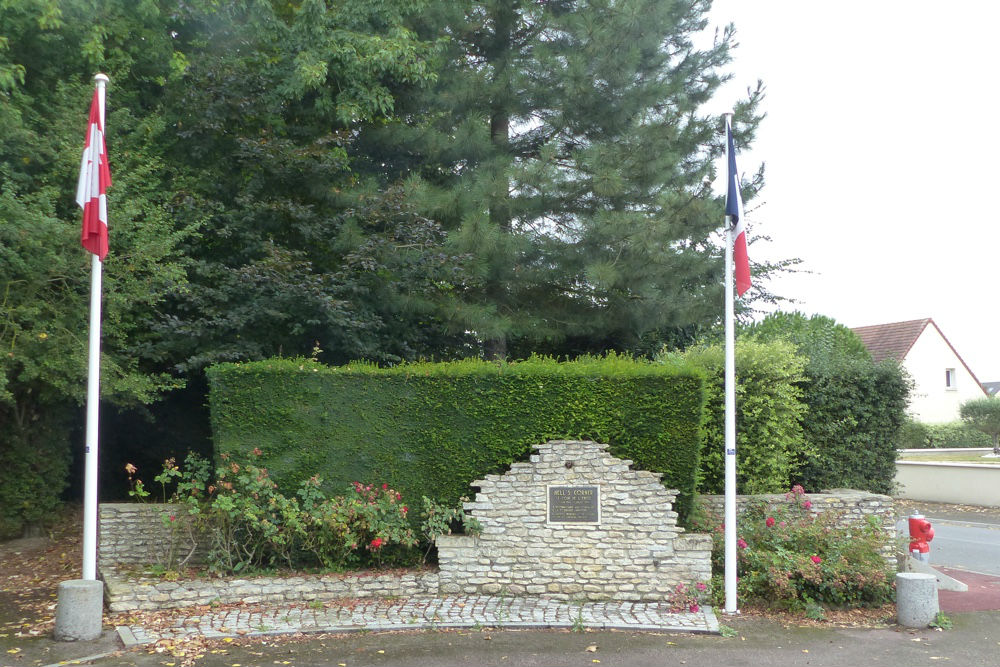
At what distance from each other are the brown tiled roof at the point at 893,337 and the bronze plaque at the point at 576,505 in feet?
109

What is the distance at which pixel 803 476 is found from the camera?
1238cm

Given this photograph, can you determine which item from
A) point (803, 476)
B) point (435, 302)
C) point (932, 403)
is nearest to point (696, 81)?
point (435, 302)

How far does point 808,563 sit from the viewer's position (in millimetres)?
9250

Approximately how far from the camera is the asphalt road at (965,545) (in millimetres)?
12609

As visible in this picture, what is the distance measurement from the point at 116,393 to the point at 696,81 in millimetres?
12404

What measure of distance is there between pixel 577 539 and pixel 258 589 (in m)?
3.76

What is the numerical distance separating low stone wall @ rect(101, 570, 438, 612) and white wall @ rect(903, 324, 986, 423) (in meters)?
37.3

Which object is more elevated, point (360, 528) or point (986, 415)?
point (986, 415)

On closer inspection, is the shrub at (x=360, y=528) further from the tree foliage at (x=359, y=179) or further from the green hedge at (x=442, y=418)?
the tree foliage at (x=359, y=179)

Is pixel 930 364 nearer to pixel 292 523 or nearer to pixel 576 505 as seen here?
pixel 576 505

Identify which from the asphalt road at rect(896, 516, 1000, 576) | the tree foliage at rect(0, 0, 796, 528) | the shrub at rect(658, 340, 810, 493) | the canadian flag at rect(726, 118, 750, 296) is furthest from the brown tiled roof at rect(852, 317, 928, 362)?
the canadian flag at rect(726, 118, 750, 296)

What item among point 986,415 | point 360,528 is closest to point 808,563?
point 360,528

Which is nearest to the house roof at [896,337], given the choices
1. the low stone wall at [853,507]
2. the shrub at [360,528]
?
the low stone wall at [853,507]

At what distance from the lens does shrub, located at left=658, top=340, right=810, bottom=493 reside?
11406 millimetres
